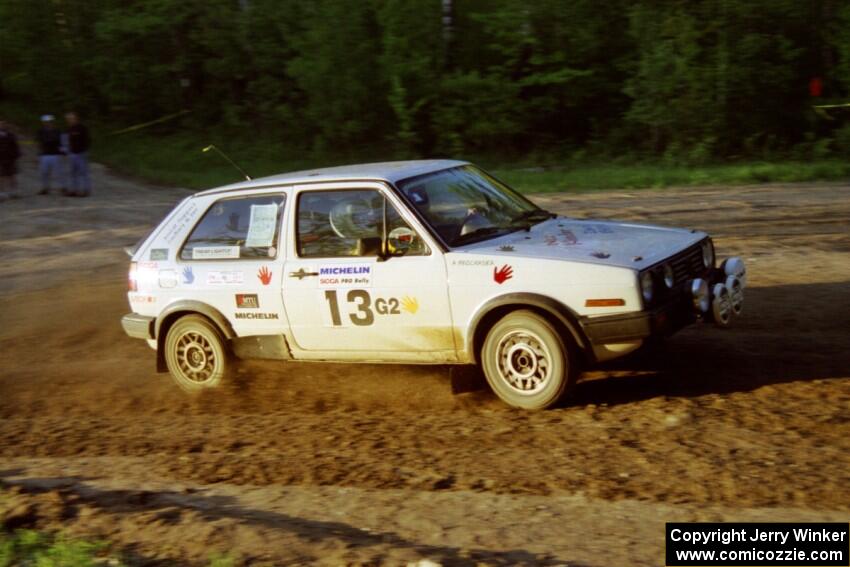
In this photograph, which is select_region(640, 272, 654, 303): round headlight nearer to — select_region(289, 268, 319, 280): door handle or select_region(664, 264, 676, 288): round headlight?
select_region(664, 264, 676, 288): round headlight

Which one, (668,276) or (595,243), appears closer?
(668,276)

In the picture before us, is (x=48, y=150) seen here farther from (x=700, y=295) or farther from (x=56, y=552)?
(x=56, y=552)

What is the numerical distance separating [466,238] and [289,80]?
24.7m

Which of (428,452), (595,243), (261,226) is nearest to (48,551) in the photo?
(428,452)

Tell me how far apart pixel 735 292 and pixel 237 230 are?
3.68 m

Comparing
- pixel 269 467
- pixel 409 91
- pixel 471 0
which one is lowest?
pixel 269 467

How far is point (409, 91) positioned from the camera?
2798cm

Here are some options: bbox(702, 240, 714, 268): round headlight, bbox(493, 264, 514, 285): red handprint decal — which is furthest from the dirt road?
bbox(493, 264, 514, 285): red handprint decal

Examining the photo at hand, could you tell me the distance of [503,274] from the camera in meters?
6.80

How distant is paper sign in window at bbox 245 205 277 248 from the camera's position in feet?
25.7

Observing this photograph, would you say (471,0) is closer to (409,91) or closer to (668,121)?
(409,91)

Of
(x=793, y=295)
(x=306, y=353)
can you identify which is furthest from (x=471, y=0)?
(x=306, y=353)

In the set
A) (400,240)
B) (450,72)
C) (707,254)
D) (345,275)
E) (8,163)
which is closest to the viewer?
(400,240)

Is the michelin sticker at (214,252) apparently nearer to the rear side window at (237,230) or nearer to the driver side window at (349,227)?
the rear side window at (237,230)
